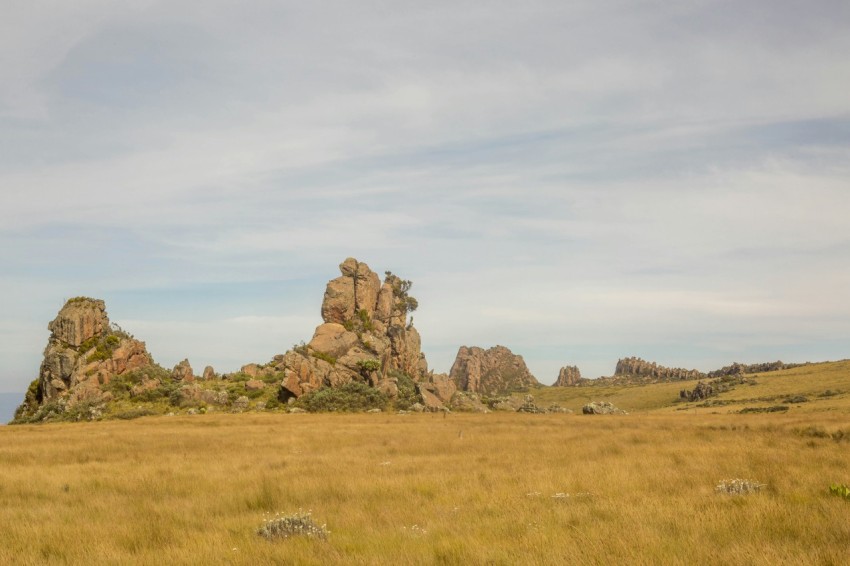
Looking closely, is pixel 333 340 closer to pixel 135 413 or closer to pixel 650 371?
pixel 135 413

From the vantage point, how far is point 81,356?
5931 cm

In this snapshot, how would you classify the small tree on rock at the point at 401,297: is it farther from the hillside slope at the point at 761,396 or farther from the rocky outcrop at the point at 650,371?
the rocky outcrop at the point at 650,371

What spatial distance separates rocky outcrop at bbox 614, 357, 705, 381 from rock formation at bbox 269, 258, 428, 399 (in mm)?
102491

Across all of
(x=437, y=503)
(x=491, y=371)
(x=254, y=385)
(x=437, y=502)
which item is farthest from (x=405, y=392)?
(x=491, y=371)

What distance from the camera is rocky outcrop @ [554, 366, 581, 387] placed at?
7274 inches

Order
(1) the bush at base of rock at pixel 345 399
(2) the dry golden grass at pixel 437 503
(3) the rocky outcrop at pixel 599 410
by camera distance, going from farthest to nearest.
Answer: (3) the rocky outcrop at pixel 599 410 → (1) the bush at base of rock at pixel 345 399 → (2) the dry golden grass at pixel 437 503

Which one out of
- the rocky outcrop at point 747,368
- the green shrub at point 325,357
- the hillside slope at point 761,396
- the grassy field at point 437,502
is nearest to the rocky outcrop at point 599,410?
the hillside slope at point 761,396

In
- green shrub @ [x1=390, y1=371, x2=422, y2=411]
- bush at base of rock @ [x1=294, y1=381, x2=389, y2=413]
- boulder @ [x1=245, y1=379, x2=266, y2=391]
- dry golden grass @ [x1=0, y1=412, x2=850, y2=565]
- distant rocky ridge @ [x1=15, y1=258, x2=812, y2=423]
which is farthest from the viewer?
green shrub @ [x1=390, y1=371, x2=422, y2=411]

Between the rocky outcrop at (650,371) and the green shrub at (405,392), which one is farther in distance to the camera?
the rocky outcrop at (650,371)

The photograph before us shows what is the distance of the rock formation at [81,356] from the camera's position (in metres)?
56.6

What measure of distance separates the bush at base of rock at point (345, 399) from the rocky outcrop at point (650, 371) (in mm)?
116445

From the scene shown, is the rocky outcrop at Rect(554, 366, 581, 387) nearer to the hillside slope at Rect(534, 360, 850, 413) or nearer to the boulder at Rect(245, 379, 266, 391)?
the hillside slope at Rect(534, 360, 850, 413)

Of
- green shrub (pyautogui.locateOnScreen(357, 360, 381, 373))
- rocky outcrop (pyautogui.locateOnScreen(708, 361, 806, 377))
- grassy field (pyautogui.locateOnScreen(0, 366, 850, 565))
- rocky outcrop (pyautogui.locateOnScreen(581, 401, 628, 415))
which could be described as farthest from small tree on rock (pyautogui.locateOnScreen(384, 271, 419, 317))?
rocky outcrop (pyautogui.locateOnScreen(708, 361, 806, 377))

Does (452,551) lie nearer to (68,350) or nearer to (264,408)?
(264,408)
